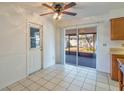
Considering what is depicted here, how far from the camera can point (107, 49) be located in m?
4.00

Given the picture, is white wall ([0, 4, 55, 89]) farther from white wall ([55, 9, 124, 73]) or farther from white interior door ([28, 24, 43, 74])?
white wall ([55, 9, 124, 73])

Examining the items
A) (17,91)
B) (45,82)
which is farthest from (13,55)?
(45,82)

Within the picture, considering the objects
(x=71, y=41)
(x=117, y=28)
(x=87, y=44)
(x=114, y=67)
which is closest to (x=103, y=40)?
(x=117, y=28)

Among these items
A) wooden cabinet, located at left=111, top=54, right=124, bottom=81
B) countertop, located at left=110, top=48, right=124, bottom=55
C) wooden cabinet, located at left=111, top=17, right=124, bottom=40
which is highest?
wooden cabinet, located at left=111, top=17, right=124, bottom=40

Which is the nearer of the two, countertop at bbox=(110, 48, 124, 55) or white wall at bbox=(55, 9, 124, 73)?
countertop at bbox=(110, 48, 124, 55)

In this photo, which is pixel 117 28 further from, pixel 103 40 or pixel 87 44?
pixel 87 44

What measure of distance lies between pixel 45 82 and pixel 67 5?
2.26 meters

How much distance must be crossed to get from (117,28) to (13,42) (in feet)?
10.7

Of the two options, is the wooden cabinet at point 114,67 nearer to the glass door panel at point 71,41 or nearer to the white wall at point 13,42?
the glass door panel at point 71,41

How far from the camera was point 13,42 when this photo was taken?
3.04 meters

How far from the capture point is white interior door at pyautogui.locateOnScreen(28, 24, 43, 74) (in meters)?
3.83

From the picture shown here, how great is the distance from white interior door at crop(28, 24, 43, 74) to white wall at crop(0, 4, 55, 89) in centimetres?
31

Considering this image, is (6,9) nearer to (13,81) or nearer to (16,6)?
(16,6)

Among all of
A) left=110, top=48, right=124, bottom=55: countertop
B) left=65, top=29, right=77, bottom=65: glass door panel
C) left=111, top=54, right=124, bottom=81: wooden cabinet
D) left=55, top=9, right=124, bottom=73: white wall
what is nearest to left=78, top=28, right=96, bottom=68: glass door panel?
left=65, top=29, right=77, bottom=65: glass door panel
